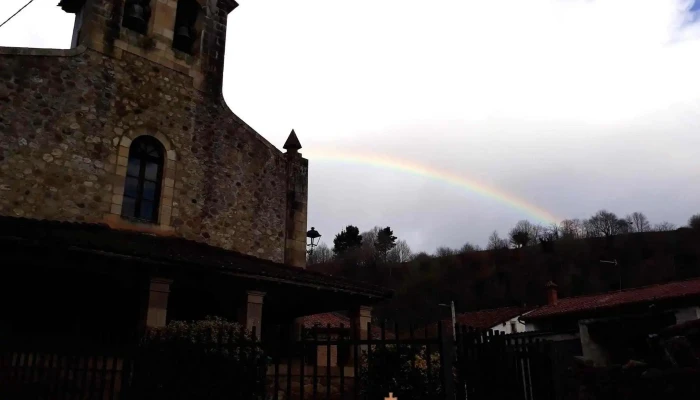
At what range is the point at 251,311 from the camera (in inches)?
412

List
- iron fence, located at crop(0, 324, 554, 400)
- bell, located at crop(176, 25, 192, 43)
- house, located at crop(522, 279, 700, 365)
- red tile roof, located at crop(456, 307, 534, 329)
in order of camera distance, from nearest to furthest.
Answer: iron fence, located at crop(0, 324, 554, 400)
bell, located at crop(176, 25, 192, 43)
house, located at crop(522, 279, 700, 365)
red tile roof, located at crop(456, 307, 534, 329)

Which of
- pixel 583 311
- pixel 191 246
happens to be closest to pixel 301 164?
pixel 191 246

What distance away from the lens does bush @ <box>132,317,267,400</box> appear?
6125 millimetres

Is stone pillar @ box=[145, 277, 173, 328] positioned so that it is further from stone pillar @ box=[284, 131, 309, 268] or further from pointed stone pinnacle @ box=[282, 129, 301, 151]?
pointed stone pinnacle @ box=[282, 129, 301, 151]

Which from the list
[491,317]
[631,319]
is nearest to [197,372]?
[631,319]

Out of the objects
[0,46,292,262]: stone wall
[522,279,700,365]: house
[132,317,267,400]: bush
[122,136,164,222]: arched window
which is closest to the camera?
[132,317,267,400]: bush

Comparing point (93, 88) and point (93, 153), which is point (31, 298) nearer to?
point (93, 153)

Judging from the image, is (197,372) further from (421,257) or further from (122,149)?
(421,257)

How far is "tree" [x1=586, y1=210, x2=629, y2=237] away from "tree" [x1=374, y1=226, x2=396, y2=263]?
3123 cm

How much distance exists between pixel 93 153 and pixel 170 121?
216 cm

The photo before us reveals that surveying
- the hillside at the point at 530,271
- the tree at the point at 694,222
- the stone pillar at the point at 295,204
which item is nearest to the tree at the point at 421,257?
the hillside at the point at 530,271

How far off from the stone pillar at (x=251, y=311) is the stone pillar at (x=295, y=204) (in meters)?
4.51

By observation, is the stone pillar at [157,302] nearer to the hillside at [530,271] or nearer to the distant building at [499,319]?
the distant building at [499,319]

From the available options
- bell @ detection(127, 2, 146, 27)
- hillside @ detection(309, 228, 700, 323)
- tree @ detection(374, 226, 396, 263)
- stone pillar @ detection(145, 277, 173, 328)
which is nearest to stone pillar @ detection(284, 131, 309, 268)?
bell @ detection(127, 2, 146, 27)
